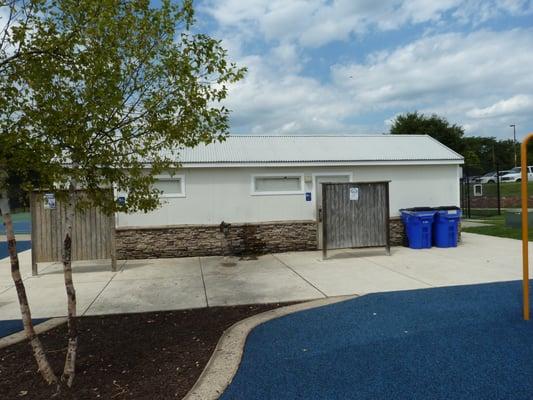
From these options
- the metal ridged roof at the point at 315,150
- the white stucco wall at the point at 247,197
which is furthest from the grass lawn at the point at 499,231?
the white stucco wall at the point at 247,197

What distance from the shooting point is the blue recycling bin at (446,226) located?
11656 millimetres

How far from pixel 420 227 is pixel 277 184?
4035 millimetres

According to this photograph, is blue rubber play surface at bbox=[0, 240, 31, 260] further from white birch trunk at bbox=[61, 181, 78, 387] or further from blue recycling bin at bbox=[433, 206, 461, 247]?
blue recycling bin at bbox=[433, 206, 461, 247]

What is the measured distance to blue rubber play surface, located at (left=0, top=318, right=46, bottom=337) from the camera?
5.44 m

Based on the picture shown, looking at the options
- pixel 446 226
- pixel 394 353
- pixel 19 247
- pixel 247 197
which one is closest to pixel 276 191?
pixel 247 197

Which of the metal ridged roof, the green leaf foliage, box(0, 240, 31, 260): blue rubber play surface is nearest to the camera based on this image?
the green leaf foliage

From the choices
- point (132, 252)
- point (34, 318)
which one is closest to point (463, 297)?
point (34, 318)

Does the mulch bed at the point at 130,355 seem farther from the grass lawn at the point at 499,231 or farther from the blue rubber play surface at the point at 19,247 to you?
the grass lawn at the point at 499,231

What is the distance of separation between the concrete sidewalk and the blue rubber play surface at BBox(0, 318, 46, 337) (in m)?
0.26

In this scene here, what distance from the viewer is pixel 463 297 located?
658cm

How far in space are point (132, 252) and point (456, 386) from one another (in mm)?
8873

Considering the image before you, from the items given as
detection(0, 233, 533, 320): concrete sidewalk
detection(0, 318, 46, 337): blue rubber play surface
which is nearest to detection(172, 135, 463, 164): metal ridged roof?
detection(0, 233, 533, 320): concrete sidewalk

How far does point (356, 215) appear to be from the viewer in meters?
10.8

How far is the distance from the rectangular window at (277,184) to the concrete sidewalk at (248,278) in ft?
5.85
